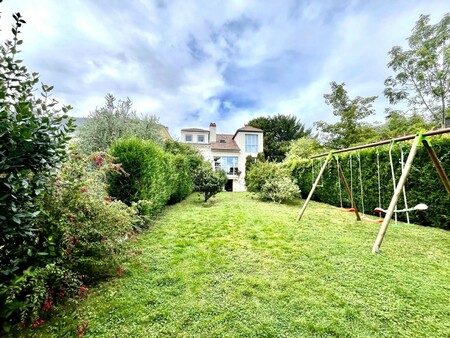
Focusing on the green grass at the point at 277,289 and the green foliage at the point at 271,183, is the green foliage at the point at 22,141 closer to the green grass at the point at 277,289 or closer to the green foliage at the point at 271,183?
the green grass at the point at 277,289

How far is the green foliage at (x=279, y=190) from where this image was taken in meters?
9.62

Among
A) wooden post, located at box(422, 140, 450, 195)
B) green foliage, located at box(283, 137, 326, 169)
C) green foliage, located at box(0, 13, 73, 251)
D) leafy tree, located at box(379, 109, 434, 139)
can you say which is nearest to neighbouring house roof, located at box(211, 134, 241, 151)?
green foliage, located at box(283, 137, 326, 169)

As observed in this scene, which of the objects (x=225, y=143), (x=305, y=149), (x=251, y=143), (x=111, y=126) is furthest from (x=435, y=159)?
(x=225, y=143)

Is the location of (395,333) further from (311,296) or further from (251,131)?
(251,131)

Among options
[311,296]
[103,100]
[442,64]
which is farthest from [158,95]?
[442,64]

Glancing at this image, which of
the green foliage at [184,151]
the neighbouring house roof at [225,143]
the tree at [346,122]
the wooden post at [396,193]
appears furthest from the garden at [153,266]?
the neighbouring house roof at [225,143]

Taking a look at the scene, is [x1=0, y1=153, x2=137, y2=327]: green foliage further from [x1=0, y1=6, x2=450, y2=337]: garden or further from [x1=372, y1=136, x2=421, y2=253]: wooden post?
→ [x1=372, y1=136, x2=421, y2=253]: wooden post

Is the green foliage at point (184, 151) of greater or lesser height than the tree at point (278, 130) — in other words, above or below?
below

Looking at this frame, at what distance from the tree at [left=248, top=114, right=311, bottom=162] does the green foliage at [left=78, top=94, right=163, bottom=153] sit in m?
21.5

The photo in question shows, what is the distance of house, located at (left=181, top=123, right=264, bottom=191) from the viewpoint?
23.5 meters

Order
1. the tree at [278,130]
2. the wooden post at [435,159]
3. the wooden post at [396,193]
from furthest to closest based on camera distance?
the tree at [278,130] → the wooden post at [435,159] → the wooden post at [396,193]

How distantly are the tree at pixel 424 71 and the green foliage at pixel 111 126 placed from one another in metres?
19.1

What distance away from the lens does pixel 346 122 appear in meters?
15.6

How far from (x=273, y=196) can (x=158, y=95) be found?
35.4 feet
